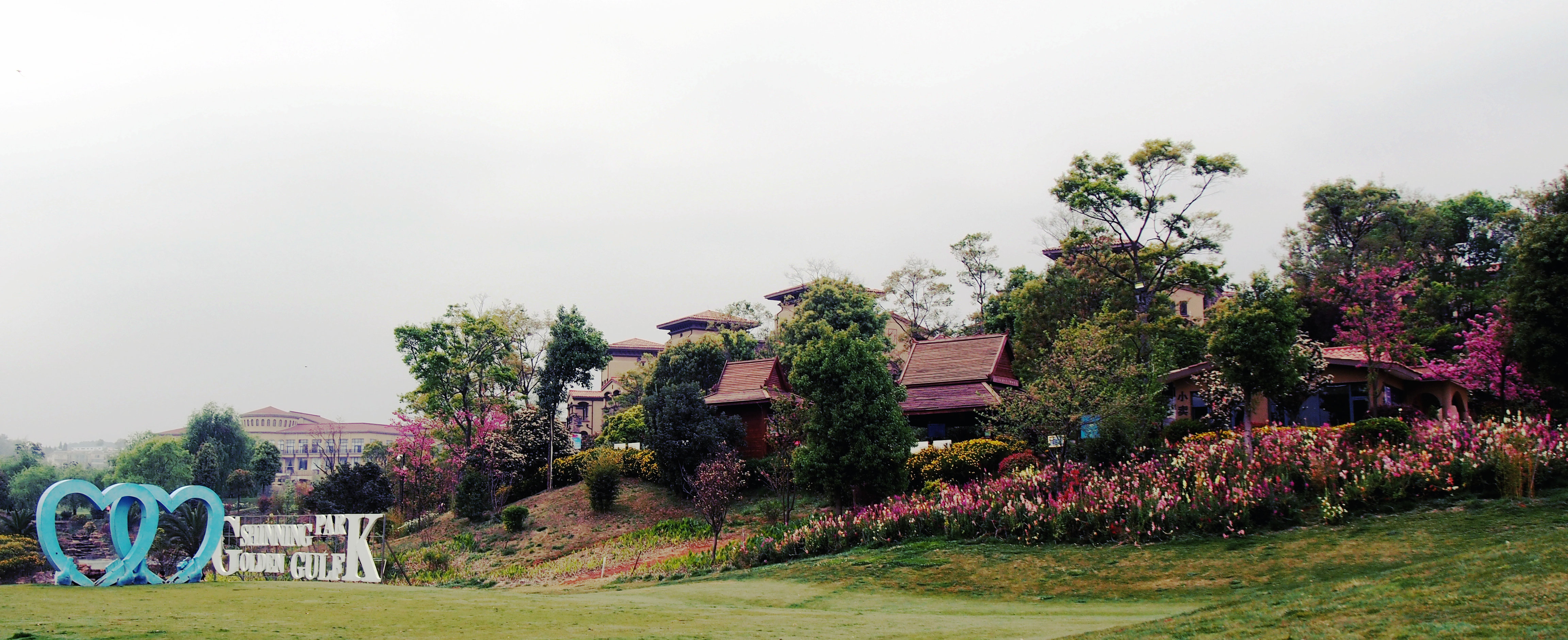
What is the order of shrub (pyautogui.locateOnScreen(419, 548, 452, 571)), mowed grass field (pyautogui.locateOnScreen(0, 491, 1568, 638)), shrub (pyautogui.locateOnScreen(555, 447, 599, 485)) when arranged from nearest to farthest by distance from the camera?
mowed grass field (pyautogui.locateOnScreen(0, 491, 1568, 638)), shrub (pyautogui.locateOnScreen(419, 548, 452, 571)), shrub (pyautogui.locateOnScreen(555, 447, 599, 485))

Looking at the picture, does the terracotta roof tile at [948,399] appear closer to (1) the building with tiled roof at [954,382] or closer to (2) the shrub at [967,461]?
(1) the building with tiled roof at [954,382]

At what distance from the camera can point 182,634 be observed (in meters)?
8.47

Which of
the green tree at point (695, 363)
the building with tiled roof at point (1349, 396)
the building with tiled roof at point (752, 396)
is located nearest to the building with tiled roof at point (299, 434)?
the green tree at point (695, 363)

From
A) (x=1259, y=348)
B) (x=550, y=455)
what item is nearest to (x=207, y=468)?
(x=550, y=455)

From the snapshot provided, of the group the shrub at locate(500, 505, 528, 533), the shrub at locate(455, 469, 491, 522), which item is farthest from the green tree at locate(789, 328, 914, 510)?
the shrub at locate(455, 469, 491, 522)

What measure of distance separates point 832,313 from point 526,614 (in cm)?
3623

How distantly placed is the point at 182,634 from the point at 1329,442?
18.2m

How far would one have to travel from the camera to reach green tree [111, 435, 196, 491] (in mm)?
59344

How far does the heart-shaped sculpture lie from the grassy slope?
10.7m

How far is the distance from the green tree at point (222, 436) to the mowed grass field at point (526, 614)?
57.4 m

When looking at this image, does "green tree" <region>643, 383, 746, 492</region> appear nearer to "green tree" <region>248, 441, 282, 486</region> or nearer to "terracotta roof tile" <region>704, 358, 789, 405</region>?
"terracotta roof tile" <region>704, 358, 789, 405</region>

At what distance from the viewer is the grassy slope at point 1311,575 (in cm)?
762

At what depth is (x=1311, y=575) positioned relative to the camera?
12.6 m

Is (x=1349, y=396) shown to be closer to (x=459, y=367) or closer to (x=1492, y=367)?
(x=1492, y=367)
